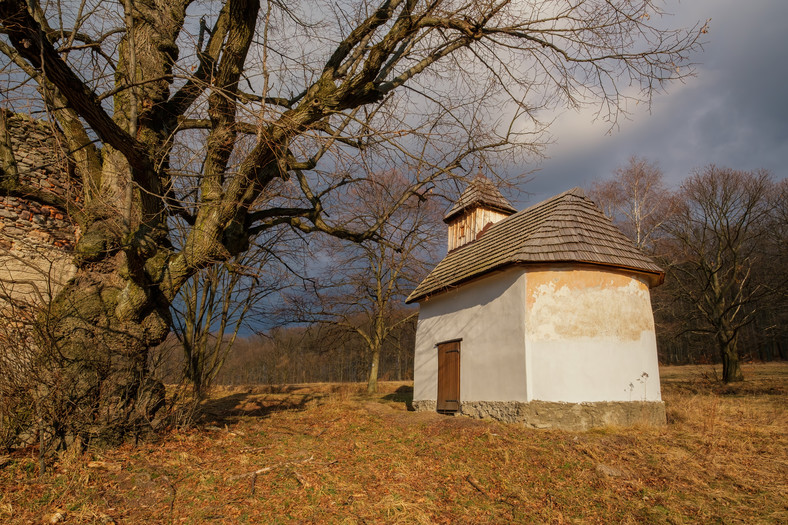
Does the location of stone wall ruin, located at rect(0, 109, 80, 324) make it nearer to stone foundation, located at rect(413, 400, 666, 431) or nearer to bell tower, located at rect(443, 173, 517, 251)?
stone foundation, located at rect(413, 400, 666, 431)

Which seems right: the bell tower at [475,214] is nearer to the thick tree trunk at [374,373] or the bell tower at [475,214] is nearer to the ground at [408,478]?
the thick tree trunk at [374,373]

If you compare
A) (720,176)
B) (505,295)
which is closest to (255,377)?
(505,295)

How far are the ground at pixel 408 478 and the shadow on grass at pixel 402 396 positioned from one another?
7627 mm

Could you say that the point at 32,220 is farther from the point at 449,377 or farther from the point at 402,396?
the point at 402,396

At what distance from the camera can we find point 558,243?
9.90m

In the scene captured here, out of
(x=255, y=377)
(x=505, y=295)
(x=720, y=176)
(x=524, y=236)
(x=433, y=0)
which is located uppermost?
(x=720, y=176)

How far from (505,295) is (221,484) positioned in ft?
24.1

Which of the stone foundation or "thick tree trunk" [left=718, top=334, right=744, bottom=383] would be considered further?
"thick tree trunk" [left=718, top=334, right=744, bottom=383]

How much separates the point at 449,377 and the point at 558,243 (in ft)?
15.9

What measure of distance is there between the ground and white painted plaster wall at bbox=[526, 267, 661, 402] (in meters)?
1.16

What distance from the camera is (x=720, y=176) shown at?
1894 cm

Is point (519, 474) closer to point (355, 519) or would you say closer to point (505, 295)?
point (355, 519)

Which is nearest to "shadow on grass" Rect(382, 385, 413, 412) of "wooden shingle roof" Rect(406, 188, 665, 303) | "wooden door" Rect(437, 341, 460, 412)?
"wooden door" Rect(437, 341, 460, 412)

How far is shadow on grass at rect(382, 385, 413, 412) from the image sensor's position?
15.9 metres
